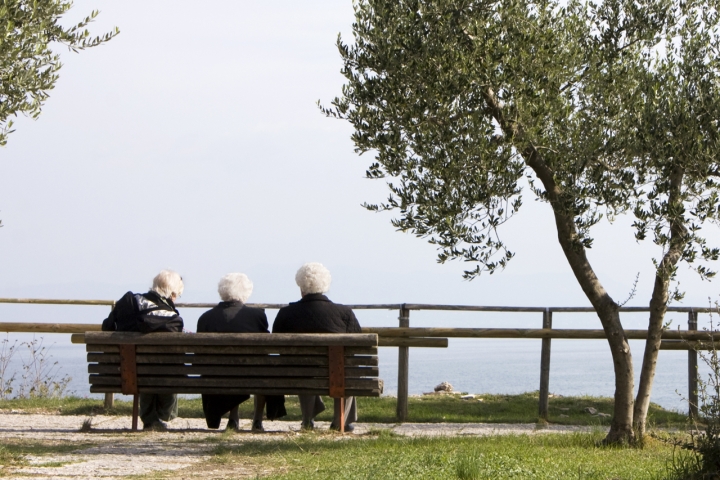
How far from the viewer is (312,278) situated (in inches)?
385

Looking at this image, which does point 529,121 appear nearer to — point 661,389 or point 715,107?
point 715,107

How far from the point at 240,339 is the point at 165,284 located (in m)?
1.14

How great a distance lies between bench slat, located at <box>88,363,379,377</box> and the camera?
30.5 ft

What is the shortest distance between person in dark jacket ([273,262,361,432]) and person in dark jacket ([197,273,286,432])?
1.00ft

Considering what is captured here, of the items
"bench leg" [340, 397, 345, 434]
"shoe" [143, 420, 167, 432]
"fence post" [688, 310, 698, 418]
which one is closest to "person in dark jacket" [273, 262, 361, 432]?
"bench leg" [340, 397, 345, 434]

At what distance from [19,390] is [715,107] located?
11.1 meters

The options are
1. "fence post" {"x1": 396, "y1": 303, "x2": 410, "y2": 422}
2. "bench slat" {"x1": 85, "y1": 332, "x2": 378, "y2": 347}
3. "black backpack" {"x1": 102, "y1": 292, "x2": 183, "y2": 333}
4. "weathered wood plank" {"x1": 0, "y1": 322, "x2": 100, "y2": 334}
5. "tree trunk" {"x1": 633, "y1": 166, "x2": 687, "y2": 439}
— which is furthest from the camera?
"fence post" {"x1": 396, "y1": 303, "x2": 410, "y2": 422}

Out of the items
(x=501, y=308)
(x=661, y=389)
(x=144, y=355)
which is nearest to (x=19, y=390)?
(x=144, y=355)

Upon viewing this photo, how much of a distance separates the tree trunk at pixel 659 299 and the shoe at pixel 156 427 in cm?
514

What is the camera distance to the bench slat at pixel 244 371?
930cm

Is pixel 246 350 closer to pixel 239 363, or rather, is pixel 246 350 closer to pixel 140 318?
pixel 239 363

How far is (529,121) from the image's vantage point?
27.9 feet

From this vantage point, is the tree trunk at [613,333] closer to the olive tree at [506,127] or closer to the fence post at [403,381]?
the olive tree at [506,127]

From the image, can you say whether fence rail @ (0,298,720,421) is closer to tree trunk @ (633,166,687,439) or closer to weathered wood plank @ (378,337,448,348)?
weathered wood plank @ (378,337,448,348)
